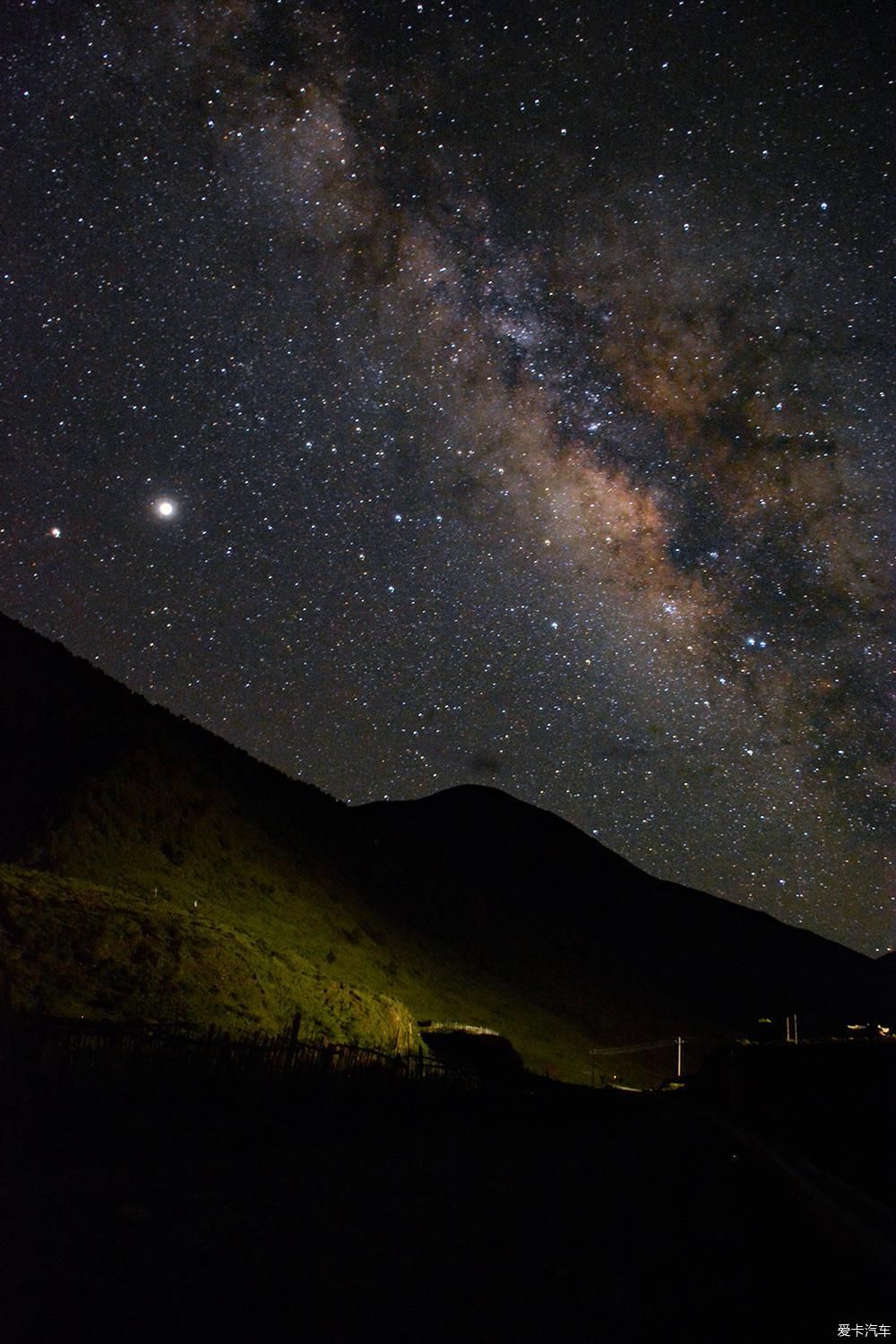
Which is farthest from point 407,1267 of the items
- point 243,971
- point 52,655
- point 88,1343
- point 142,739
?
point 52,655

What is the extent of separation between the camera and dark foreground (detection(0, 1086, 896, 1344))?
13.0 feet

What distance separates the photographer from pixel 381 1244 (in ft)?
17.4

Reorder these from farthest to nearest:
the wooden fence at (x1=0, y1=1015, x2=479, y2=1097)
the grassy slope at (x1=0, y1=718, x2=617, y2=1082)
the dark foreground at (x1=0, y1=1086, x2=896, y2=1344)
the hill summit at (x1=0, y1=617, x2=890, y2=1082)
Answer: the hill summit at (x1=0, y1=617, x2=890, y2=1082)
the grassy slope at (x1=0, y1=718, x2=617, y2=1082)
the wooden fence at (x1=0, y1=1015, x2=479, y2=1097)
the dark foreground at (x1=0, y1=1086, x2=896, y2=1344)

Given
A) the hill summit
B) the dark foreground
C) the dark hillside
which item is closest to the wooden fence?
the dark foreground

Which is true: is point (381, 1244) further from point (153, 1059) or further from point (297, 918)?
point (297, 918)

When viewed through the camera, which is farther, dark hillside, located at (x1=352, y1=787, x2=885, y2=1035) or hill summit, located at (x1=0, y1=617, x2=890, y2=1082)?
dark hillside, located at (x1=352, y1=787, x2=885, y2=1035)

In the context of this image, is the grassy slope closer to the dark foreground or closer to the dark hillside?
the dark hillside

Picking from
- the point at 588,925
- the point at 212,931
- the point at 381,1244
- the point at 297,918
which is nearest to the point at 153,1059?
the point at 381,1244

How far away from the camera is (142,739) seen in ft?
136

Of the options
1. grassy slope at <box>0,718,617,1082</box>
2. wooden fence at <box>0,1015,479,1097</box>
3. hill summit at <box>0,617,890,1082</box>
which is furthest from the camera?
hill summit at <box>0,617,890,1082</box>

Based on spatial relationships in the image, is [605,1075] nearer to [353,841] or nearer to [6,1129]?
[353,841]

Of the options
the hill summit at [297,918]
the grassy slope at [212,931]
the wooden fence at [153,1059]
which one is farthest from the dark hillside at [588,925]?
the wooden fence at [153,1059]

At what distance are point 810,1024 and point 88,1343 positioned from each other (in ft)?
271

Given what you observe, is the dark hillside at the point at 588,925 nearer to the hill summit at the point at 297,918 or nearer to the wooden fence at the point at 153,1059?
the hill summit at the point at 297,918
